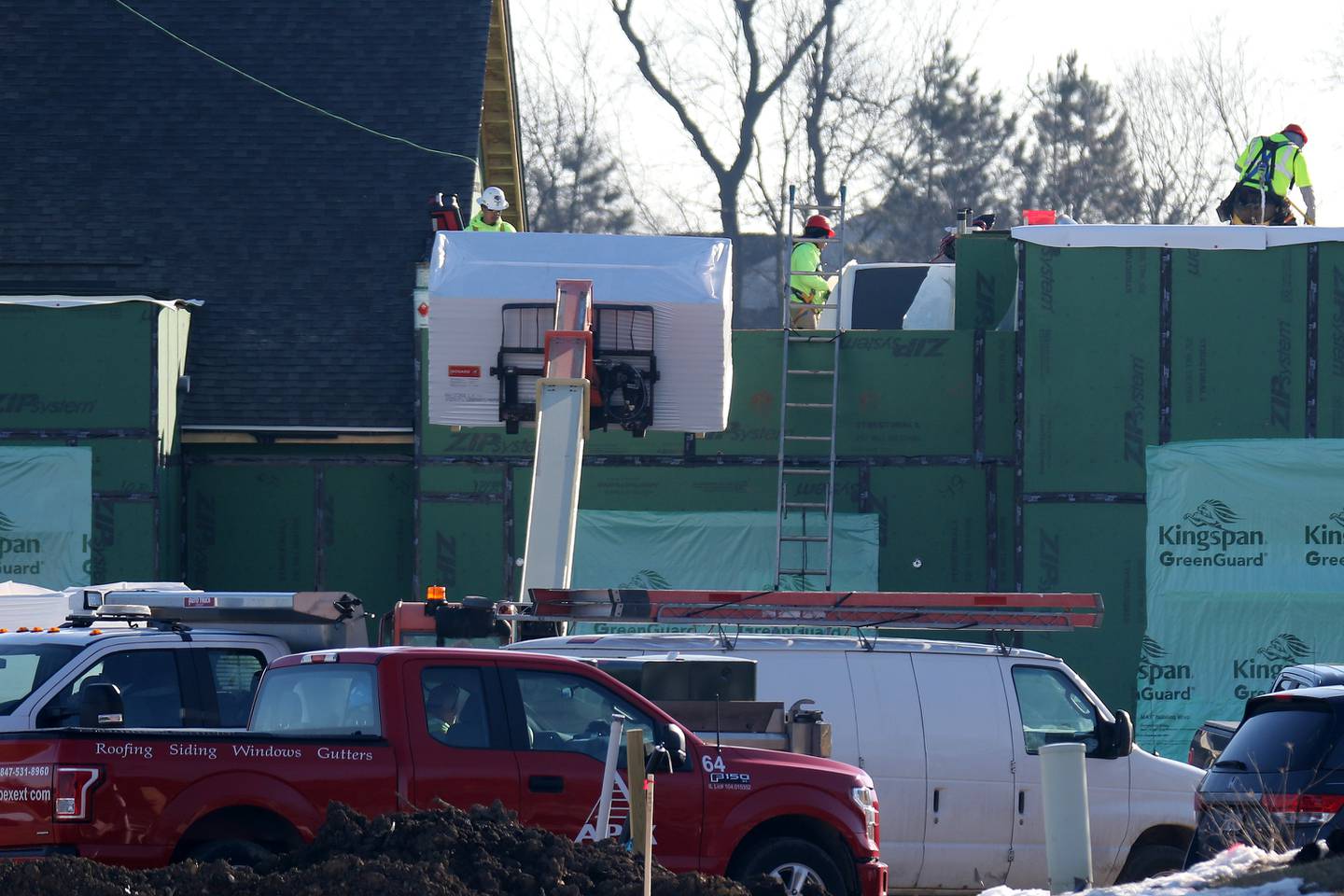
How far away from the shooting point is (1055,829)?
27.3 feet

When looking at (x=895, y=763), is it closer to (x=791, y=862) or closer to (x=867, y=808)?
(x=867, y=808)

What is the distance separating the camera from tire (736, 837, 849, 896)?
920cm

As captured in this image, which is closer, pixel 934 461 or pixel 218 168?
pixel 934 461

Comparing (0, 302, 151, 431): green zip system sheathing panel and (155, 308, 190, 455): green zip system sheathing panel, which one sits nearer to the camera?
(0, 302, 151, 431): green zip system sheathing panel

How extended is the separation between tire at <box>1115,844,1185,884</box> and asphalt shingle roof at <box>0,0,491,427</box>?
35.7ft

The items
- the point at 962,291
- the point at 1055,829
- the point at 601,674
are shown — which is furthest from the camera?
the point at 962,291

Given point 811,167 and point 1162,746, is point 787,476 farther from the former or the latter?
point 811,167

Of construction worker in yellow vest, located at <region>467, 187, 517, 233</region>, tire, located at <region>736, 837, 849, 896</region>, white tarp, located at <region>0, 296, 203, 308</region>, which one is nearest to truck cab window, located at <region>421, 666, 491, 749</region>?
tire, located at <region>736, 837, 849, 896</region>

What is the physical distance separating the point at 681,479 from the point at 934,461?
2822 millimetres

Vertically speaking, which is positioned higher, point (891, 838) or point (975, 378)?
point (975, 378)

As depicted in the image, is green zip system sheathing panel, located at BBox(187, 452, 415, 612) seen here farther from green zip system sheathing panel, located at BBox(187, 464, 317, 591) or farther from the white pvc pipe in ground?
the white pvc pipe in ground

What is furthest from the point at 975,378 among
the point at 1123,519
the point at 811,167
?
the point at 811,167

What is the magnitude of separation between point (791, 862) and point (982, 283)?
37.2 ft

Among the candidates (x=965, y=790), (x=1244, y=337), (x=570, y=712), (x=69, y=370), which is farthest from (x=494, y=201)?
(x=570, y=712)
